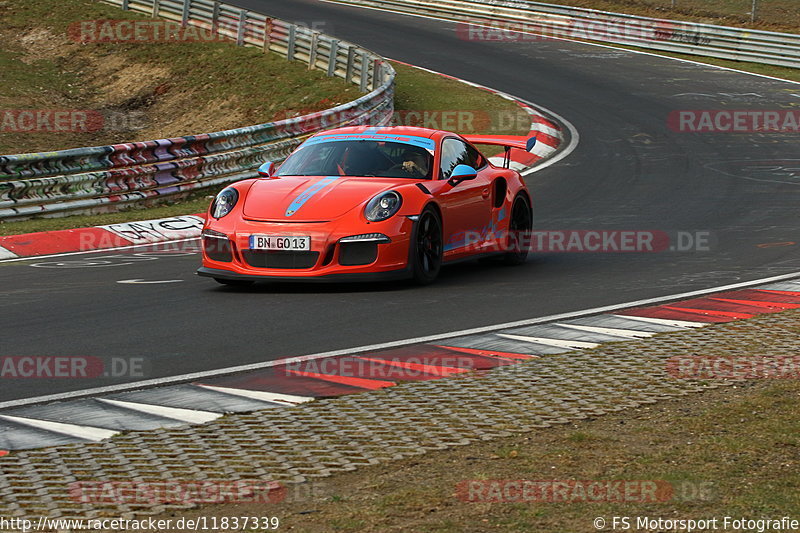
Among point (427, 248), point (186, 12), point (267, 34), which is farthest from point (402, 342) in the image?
point (186, 12)

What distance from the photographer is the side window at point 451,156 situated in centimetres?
1149

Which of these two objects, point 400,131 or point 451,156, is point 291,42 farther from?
point 451,156

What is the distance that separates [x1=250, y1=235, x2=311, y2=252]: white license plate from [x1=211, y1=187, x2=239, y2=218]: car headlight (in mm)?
554

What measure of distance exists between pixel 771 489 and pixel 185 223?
11.0 metres

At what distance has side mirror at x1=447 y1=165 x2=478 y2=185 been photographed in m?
11.2

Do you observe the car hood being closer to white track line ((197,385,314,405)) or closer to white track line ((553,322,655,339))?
white track line ((553,322,655,339))

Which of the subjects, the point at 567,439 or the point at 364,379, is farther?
the point at 364,379

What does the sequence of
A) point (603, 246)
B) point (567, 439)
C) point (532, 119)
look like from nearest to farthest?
point (567, 439) < point (603, 246) < point (532, 119)

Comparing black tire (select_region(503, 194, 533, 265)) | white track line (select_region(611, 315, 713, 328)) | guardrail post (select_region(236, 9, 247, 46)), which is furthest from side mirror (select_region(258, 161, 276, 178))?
guardrail post (select_region(236, 9, 247, 46))

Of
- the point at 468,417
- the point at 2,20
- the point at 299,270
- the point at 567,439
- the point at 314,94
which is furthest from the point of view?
the point at 2,20

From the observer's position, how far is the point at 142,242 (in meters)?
14.2

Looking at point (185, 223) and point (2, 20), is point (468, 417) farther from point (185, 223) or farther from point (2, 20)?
point (2, 20)

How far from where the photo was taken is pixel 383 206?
409 inches

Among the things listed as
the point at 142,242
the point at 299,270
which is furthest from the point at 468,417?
the point at 142,242
